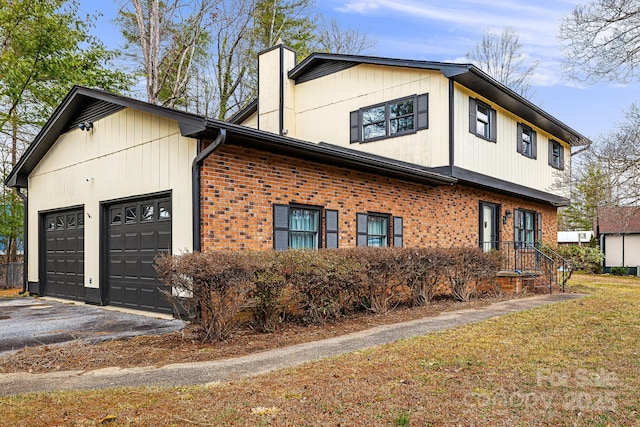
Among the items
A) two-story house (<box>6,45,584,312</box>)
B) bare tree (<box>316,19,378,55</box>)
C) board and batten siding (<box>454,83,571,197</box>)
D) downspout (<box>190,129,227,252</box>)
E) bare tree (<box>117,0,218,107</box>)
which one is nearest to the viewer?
downspout (<box>190,129,227,252</box>)

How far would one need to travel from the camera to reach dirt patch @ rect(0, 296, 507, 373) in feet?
19.2

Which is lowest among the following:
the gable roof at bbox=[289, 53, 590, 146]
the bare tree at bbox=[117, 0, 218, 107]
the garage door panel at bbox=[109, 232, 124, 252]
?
the garage door panel at bbox=[109, 232, 124, 252]

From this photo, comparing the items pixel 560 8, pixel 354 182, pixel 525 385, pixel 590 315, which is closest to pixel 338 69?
pixel 354 182

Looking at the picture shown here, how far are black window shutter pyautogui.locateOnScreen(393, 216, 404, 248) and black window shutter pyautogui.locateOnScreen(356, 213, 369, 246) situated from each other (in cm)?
109

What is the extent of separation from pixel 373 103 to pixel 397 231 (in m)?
3.83

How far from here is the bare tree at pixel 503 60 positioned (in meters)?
29.3

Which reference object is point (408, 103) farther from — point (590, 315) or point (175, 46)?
point (175, 46)

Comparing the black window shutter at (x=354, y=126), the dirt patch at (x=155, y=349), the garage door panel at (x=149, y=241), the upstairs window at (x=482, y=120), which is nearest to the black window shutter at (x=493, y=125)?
the upstairs window at (x=482, y=120)

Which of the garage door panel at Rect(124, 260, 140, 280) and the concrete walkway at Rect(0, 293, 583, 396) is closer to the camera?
the concrete walkway at Rect(0, 293, 583, 396)

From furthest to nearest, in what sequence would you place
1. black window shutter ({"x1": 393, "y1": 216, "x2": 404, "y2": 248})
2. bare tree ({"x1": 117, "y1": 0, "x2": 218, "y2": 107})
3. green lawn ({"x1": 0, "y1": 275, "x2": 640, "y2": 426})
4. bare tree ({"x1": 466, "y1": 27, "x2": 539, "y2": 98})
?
1. bare tree ({"x1": 466, "y1": 27, "x2": 539, "y2": 98})
2. bare tree ({"x1": 117, "y1": 0, "x2": 218, "y2": 107})
3. black window shutter ({"x1": 393, "y1": 216, "x2": 404, "y2": 248})
4. green lawn ({"x1": 0, "y1": 275, "x2": 640, "y2": 426})

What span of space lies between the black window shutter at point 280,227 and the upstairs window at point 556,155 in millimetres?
13068

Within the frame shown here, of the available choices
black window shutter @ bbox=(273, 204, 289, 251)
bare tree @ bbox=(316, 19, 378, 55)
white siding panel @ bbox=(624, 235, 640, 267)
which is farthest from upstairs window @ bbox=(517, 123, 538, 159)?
white siding panel @ bbox=(624, 235, 640, 267)

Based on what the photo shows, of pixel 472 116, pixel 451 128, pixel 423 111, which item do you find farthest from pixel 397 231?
pixel 472 116

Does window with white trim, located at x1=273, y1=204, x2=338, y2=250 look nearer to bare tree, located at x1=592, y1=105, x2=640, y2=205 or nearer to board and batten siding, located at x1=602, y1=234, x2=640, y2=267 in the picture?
bare tree, located at x1=592, y1=105, x2=640, y2=205
